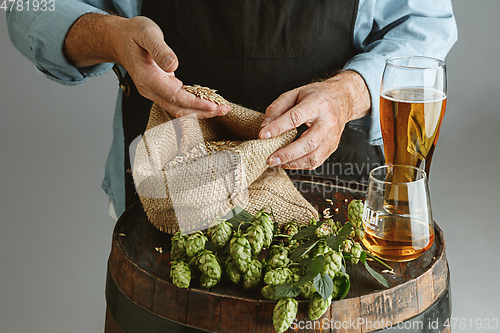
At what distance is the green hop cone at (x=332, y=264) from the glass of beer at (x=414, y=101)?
34 centimetres

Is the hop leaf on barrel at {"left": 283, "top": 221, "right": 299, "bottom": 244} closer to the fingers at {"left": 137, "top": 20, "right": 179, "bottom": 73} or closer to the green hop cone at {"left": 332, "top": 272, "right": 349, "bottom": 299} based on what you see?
the green hop cone at {"left": 332, "top": 272, "right": 349, "bottom": 299}

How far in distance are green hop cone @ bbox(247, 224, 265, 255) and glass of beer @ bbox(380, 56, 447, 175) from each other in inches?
14.1

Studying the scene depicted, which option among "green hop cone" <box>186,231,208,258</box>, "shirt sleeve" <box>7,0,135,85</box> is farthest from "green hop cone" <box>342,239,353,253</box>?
"shirt sleeve" <box>7,0,135,85</box>

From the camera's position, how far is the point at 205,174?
0.81 m

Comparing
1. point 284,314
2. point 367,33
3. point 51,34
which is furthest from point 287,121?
point 51,34

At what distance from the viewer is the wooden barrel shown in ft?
2.02

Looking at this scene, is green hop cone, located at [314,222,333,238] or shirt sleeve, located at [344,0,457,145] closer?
green hop cone, located at [314,222,333,238]

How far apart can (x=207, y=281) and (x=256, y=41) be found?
0.73 m

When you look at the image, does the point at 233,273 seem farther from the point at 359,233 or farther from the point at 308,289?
the point at 359,233

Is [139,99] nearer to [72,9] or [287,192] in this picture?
[72,9]

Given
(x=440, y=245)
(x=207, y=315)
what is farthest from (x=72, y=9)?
Result: (x=440, y=245)

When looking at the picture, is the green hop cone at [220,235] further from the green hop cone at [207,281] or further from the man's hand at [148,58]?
the man's hand at [148,58]

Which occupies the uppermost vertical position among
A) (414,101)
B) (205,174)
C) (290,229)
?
(414,101)

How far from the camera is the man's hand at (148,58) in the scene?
0.83 m
